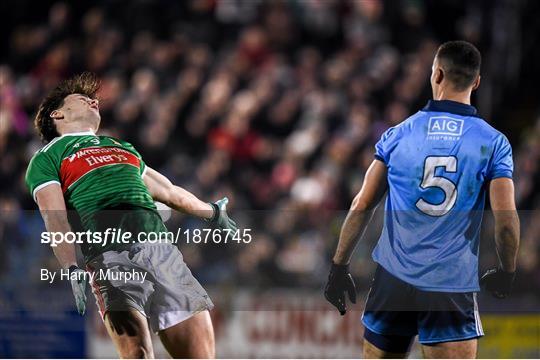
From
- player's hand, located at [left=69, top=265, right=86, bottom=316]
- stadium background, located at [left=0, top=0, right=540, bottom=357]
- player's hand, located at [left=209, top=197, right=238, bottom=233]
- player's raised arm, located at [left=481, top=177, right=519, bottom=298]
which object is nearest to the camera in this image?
player's raised arm, located at [left=481, top=177, right=519, bottom=298]

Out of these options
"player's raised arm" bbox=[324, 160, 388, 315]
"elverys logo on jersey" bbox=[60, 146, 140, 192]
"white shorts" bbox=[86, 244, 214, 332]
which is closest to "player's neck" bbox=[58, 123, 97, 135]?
"elverys logo on jersey" bbox=[60, 146, 140, 192]

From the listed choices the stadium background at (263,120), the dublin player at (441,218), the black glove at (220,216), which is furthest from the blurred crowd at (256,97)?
the dublin player at (441,218)

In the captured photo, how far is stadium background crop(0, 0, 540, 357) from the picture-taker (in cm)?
852

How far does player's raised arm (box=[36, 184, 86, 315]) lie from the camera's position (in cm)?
609

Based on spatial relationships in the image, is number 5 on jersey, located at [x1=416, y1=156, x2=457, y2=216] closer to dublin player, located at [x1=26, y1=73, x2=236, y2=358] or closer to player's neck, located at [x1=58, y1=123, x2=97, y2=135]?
dublin player, located at [x1=26, y1=73, x2=236, y2=358]

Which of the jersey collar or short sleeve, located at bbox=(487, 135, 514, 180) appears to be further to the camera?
the jersey collar

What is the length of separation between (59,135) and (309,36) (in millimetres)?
7463

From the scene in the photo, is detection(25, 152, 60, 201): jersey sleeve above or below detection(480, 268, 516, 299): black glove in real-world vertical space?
above

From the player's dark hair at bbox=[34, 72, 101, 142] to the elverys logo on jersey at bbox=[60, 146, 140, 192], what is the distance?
0.77 feet

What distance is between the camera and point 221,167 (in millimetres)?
10711

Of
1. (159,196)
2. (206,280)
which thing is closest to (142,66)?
(206,280)

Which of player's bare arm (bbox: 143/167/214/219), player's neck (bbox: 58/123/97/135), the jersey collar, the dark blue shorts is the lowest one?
the dark blue shorts

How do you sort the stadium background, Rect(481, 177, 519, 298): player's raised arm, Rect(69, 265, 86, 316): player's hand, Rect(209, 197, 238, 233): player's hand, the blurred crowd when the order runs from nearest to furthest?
Rect(481, 177, 519, 298): player's raised arm → Rect(69, 265, 86, 316): player's hand → Rect(209, 197, 238, 233): player's hand → the stadium background → the blurred crowd

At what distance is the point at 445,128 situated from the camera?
19.6ft
